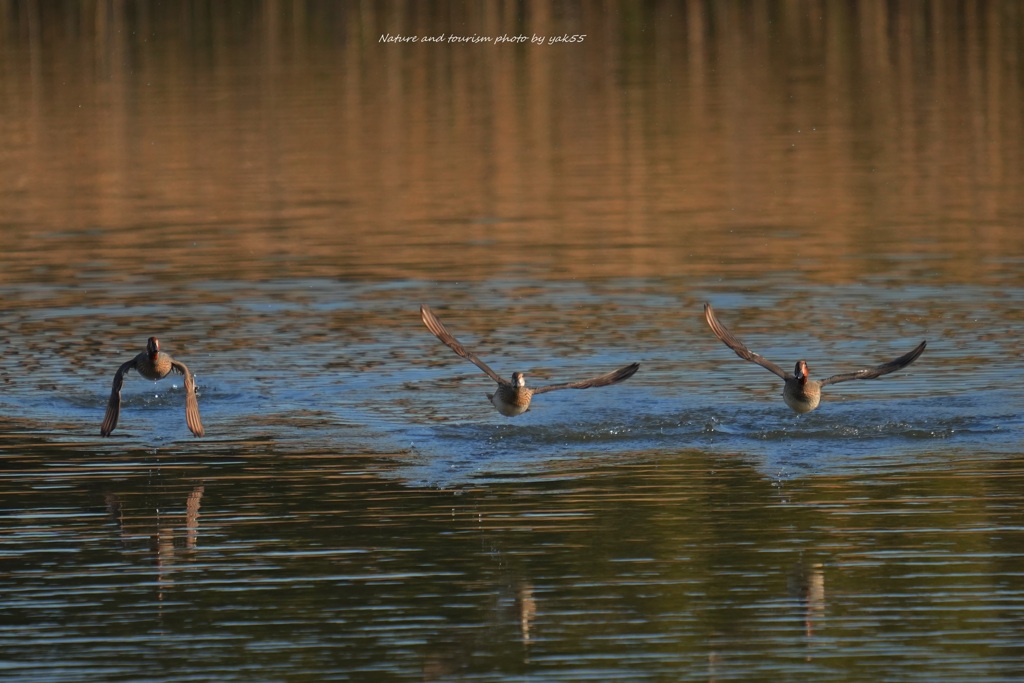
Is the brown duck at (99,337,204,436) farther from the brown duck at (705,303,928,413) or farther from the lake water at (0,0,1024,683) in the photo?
the brown duck at (705,303,928,413)

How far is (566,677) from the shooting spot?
41.0 ft

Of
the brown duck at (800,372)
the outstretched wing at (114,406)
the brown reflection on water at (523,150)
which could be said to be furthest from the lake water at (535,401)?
the brown duck at (800,372)

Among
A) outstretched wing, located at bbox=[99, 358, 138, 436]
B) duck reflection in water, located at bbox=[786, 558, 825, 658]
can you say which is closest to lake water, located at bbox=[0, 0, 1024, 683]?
duck reflection in water, located at bbox=[786, 558, 825, 658]

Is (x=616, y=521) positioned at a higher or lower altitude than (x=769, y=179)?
lower

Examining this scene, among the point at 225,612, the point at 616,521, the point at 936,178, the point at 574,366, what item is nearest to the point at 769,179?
the point at 936,178

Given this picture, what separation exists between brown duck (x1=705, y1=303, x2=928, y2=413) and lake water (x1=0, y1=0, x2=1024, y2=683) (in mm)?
601

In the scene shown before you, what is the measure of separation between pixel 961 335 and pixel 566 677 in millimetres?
13236

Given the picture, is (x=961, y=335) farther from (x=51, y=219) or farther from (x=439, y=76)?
(x=439, y=76)

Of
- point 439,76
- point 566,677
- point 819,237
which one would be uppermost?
point 439,76

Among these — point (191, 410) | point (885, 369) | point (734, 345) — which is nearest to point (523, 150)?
point (734, 345)

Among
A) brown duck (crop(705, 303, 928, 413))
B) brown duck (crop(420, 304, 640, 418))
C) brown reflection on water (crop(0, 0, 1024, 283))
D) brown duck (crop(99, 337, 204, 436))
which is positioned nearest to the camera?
brown duck (crop(420, 304, 640, 418))

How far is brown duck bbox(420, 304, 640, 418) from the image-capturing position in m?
17.8

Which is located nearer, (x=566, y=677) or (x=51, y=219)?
(x=566, y=677)

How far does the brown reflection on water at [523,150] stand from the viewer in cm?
3238
